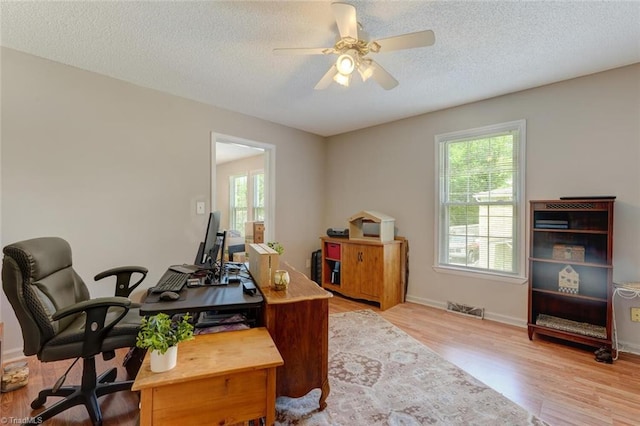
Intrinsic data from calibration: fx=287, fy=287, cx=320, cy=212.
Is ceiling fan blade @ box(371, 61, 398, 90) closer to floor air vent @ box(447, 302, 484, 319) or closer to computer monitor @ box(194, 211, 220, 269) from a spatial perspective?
computer monitor @ box(194, 211, 220, 269)

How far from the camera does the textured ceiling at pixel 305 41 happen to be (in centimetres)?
178

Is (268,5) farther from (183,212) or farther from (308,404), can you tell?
(308,404)

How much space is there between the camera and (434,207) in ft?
12.0

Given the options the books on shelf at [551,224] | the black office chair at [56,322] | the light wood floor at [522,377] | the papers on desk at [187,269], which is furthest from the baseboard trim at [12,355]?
the books on shelf at [551,224]

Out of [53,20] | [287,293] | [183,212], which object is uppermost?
[53,20]

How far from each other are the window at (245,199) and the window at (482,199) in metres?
3.69

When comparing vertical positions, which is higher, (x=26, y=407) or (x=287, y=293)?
(x=287, y=293)

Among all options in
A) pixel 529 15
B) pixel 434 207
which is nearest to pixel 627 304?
pixel 434 207

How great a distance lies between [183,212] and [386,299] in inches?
103

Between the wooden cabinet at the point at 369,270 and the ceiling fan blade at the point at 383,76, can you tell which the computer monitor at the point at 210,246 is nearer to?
the ceiling fan blade at the point at 383,76

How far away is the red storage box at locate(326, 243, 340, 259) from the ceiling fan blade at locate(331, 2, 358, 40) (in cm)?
286

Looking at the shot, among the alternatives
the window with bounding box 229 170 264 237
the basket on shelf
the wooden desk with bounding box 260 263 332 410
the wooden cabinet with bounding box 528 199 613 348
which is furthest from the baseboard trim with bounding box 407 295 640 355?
the window with bounding box 229 170 264 237

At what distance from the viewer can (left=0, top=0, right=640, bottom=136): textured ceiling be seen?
70.2 inches

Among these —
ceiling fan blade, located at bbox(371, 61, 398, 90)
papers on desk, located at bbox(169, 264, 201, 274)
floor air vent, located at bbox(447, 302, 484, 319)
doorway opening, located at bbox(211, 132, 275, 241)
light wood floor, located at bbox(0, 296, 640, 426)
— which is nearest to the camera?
light wood floor, located at bbox(0, 296, 640, 426)
